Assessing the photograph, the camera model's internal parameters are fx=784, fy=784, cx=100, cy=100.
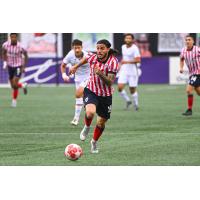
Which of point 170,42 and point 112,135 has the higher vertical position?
point 170,42

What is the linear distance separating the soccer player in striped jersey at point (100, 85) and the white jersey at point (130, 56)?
10.3 meters

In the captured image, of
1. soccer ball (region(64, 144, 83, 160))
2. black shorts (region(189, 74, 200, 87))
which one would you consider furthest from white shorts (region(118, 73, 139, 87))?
soccer ball (region(64, 144, 83, 160))

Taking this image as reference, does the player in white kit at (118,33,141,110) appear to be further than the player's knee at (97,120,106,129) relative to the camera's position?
Yes

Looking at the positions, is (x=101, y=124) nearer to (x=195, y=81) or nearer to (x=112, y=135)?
(x=112, y=135)

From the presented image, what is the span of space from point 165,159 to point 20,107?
1252 centimetres

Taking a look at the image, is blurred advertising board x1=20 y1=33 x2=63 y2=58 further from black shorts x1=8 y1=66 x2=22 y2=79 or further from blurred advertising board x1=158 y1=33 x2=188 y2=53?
black shorts x1=8 y1=66 x2=22 y2=79

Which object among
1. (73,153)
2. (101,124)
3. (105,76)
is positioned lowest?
(73,153)

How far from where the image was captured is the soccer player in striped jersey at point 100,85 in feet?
43.3

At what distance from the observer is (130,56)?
79.5 ft

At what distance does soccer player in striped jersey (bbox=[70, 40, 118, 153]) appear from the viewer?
1319 centimetres

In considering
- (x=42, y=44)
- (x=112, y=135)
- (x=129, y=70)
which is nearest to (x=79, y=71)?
(x=112, y=135)

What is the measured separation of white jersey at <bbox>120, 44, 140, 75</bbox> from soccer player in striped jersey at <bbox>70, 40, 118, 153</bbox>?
1026cm

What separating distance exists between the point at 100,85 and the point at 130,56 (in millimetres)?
10815

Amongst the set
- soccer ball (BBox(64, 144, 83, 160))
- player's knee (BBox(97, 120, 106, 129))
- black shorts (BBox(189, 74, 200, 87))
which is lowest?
soccer ball (BBox(64, 144, 83, 160))
